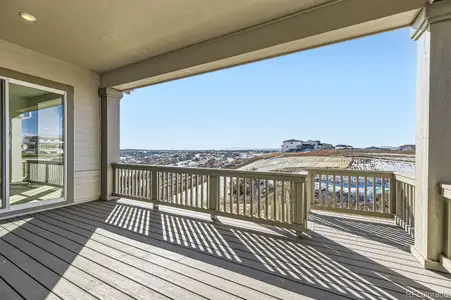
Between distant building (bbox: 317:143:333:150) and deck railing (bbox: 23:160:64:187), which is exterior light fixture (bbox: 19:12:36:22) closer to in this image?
deck railing (bbox: 23:160:64:187)

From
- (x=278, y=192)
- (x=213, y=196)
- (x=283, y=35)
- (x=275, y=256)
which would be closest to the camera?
(x=275, y=256)

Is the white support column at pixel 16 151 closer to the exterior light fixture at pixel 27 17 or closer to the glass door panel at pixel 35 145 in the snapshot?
the glass door panel at pixel 35 145

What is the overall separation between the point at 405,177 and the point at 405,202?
36cm

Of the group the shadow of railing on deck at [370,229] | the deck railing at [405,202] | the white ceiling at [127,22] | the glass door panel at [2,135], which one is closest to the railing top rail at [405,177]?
the deck railing at [405,202]

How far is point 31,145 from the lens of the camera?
3.74 m

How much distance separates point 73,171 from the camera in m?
4.18

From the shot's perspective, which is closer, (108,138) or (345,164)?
(345,164)

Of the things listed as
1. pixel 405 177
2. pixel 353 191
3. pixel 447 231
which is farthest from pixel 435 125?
pixel 353 191

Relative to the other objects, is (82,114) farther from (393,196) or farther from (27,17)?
(393,196)

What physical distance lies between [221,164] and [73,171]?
2761 mm

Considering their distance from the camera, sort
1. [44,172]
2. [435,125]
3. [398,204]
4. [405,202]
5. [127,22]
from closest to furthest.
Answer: [435,125], [127,22], [405,202], [398,204], [44,172]

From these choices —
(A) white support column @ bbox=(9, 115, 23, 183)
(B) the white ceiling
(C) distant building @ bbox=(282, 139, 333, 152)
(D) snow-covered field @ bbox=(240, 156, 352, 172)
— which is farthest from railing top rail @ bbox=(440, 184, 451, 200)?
(A) white support column @ bbox=(9, 115, 23, 183)

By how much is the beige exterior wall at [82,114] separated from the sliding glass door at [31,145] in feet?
0.78

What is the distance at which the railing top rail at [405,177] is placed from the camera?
2643 mm
